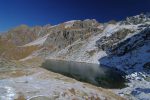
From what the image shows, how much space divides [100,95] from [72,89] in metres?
7.03

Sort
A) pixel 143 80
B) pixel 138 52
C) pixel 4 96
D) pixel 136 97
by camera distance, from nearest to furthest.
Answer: pixel 4 96
pixel 136 97
pixel 143 80
pixel 138 52

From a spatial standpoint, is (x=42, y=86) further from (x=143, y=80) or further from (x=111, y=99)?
(x=143, y=80)

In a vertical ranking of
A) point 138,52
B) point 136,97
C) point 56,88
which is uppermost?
point 138,52

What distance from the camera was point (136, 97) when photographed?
6800 cm

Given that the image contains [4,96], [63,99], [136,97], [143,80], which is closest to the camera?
[4,96]

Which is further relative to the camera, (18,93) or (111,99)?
(111,99)

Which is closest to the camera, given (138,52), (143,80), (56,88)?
(56,88)

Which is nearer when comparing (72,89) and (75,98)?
(75,98)

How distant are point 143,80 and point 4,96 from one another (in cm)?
6776

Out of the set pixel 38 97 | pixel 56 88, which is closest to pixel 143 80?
pixel 56 88

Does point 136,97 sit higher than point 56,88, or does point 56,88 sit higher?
point 56,88

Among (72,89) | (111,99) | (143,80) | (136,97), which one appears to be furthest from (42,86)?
(143,80)

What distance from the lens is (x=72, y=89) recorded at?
2175 inches

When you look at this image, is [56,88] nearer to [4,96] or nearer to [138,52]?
[4,96]
